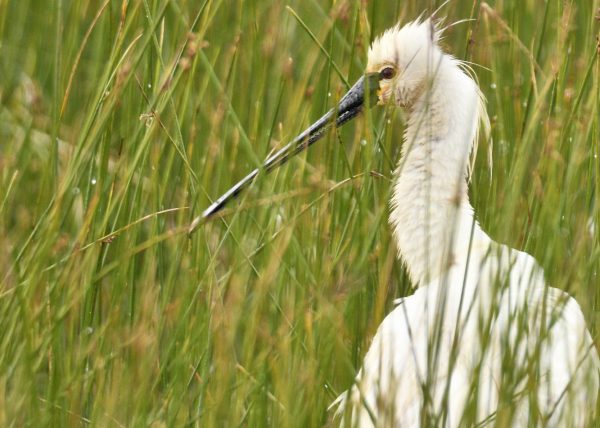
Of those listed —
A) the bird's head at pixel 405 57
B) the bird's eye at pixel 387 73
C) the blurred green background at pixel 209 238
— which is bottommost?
the blurred green background at pixel 209 238

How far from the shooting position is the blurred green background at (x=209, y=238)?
1945 millimetres

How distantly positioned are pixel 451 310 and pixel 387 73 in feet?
2.44

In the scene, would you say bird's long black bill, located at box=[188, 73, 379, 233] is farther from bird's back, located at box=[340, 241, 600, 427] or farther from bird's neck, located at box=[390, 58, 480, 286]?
bird's back, located at box=[340, 241, 600, 427]

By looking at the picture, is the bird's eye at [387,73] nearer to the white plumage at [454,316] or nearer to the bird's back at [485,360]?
the white plumage at [454,316]

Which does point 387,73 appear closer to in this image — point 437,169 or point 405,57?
point 405,57

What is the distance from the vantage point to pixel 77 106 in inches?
135

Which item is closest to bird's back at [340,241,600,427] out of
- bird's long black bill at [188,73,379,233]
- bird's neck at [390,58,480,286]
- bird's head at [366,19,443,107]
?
bird's neck at [390,58,480,286]

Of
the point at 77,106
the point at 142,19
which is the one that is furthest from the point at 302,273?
the point at 77,106

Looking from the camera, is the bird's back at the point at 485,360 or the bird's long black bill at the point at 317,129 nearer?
the bird's back at the point at 485,360

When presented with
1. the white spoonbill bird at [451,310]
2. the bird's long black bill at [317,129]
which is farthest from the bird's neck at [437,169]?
the bird's long black bill at [317,129]

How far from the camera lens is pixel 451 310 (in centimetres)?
231

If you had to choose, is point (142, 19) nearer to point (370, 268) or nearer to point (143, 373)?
point (370, 268)

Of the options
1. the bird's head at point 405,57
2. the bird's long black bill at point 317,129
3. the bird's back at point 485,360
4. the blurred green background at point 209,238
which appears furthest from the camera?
the bird's head at point 405,57

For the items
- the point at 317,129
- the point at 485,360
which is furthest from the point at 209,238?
the point at 485,360
